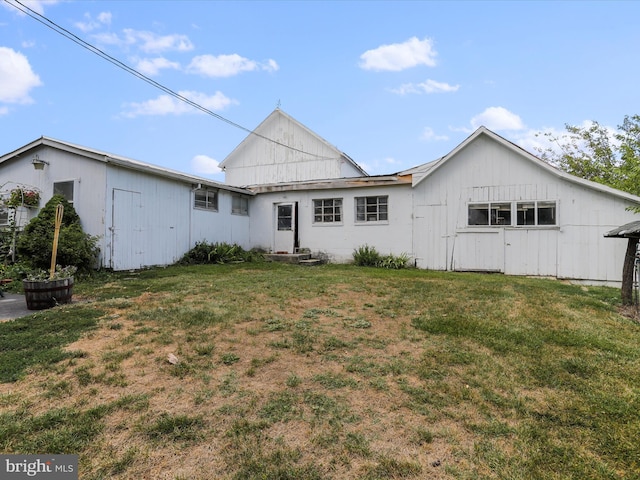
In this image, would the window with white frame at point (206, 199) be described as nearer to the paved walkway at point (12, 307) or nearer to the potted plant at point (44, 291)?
the paved walkway at point (12, 307)

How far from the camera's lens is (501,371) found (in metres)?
3.08

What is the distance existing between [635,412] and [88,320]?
5.83 meters

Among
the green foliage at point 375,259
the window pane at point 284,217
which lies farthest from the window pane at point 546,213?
the window pane at point 284,217

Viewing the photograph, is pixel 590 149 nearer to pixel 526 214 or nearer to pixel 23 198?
pixel 526 214

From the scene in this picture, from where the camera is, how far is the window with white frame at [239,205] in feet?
44.5

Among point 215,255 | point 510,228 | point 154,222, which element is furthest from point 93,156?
point 510,228

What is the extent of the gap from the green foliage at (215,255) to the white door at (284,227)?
118cm

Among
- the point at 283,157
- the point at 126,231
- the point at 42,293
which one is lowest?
the point at 42,293

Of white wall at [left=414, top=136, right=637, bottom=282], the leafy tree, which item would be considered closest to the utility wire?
white wall at [left=414, top=136, right=637, bottom=282]

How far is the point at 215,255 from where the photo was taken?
12.0 metres

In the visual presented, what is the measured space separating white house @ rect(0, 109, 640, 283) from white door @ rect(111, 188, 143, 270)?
0.03 meters

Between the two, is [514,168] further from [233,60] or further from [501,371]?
[233,60]

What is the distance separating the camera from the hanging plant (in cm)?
1003

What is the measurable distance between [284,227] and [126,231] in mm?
5873
